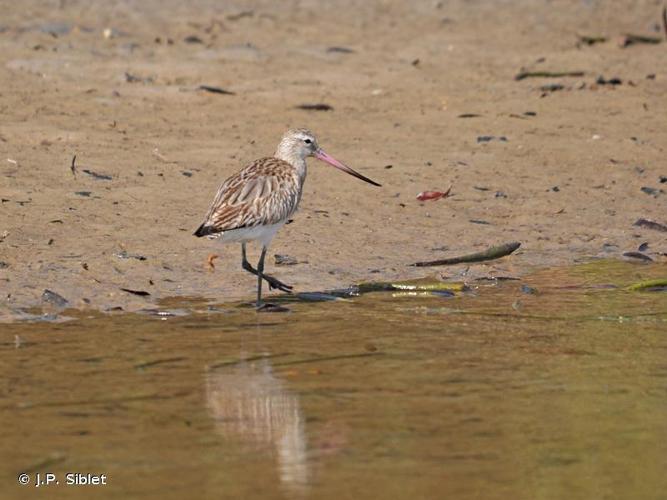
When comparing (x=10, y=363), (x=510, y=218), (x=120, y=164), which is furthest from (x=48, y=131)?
(x=10, y=363)

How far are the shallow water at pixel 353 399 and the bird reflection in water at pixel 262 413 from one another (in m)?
0.01

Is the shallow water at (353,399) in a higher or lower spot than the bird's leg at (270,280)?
lower

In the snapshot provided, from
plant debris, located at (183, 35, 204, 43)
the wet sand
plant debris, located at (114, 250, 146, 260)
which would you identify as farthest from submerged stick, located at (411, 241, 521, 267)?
plant debris, located at (183, 35, 204, 43)

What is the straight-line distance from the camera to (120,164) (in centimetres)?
1095

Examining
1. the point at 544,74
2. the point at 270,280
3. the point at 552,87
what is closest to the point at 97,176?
the point at 270,280

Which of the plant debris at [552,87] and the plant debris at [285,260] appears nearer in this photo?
the plant debris at [285,260]

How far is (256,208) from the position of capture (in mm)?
8891

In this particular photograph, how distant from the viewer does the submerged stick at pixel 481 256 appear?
31.4ft

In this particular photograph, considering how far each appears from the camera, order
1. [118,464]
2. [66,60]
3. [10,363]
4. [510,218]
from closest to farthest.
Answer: [118,464] < [10,363] < [510,218] < [66,60]

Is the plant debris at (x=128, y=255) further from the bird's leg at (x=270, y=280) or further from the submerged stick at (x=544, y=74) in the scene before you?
the submerged stick at (x=544, y=74)

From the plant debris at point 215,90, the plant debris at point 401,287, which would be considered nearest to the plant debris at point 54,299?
the plant debris at point 401,287

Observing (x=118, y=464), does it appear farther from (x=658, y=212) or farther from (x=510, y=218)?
(x=658, y=212)

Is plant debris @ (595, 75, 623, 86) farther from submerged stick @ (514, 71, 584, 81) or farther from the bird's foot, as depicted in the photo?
the bird's foot

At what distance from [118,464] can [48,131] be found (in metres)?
5.98
